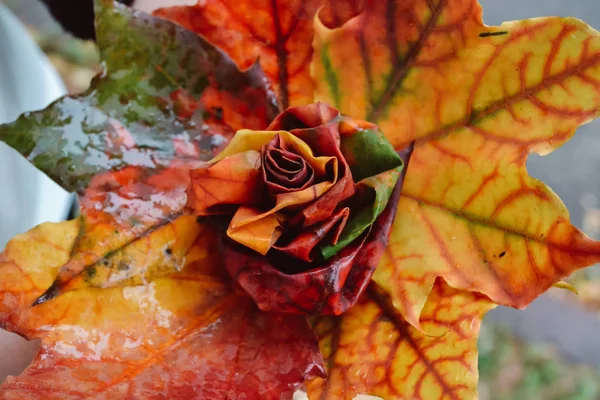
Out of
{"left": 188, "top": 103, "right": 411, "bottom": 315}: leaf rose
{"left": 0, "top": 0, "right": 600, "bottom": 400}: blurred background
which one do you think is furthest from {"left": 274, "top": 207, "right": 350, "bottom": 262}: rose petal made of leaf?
{"left": 0, "top": 0, "right": 600, "bottom": 400}: blurred background

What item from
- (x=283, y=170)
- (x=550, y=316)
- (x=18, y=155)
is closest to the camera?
(x=283, y=170)

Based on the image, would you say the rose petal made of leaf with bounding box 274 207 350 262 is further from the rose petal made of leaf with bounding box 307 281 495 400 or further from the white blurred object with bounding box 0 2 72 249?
the white blurred object with bounding box 0 2 72 249

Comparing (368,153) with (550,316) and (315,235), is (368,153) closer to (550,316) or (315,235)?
(315,235)

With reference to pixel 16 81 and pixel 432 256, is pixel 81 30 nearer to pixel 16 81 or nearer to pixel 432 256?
pixel 16 81

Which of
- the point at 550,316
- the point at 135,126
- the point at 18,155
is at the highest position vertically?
the point at 135,126

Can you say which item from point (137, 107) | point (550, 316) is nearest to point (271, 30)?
point (137, 107)

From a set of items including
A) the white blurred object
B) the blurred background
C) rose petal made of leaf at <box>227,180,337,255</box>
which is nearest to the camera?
rose petal made of leaf at <box>227,180,337,255</box>

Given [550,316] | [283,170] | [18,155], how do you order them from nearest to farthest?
[283,170] → [18,155] → [550,316]

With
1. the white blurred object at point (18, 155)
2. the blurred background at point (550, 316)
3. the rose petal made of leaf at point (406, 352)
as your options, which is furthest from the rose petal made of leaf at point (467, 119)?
the blurred background at point (550, 316)
